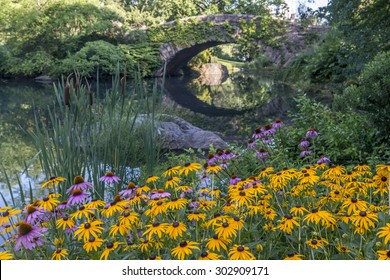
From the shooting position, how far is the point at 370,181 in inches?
74.4

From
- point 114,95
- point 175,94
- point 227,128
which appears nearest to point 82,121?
point 114,95

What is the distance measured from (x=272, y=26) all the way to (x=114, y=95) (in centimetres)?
1598

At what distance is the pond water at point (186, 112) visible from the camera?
5.47 metres

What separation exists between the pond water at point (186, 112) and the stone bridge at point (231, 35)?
12.9 feet

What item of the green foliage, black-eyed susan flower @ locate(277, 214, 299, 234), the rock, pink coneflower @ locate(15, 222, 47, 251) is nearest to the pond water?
the rock

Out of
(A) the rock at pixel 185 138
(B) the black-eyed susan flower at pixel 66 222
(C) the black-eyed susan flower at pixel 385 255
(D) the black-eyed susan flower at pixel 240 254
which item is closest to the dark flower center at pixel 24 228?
(B) the black-eyed susan flower at pixel 66 222

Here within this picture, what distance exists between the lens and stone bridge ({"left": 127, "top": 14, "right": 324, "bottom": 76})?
1711 cm

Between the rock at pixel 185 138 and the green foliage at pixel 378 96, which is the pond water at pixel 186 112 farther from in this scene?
the green foliage at pixel 378 96

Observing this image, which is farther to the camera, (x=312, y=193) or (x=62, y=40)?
(x=62, y=40)

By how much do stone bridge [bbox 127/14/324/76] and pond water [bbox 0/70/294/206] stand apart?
12.9 ft

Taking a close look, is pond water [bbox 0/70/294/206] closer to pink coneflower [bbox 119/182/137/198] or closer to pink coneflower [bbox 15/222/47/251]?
pink coneflower [bbox 119/182/137/198]

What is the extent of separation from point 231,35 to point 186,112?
31.1ft

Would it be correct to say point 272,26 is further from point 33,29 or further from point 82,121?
point 82,121

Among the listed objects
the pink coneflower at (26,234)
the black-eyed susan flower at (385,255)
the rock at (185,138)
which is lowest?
the rock at (185,138)
